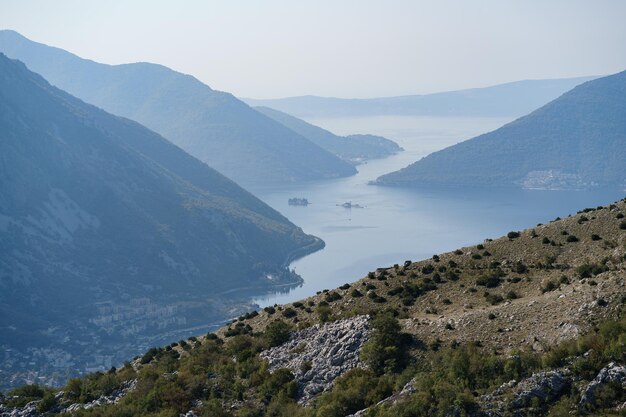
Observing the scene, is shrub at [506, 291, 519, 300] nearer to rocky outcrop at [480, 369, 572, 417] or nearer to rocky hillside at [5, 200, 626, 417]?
rocky hillside at [5, 200, 626, 417]

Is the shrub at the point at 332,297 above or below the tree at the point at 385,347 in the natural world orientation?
above

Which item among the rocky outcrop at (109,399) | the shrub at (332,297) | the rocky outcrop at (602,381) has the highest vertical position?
the shrub at (332,297)

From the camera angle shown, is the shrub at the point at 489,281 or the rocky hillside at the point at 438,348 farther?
the shrub at the point at 489,281

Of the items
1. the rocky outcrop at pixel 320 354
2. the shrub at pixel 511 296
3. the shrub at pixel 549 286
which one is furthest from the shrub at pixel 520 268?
the rocky outcrop at pixel 320 354

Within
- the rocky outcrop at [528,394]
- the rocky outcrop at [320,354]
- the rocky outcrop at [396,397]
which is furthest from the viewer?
the rocky outcrop at [320,354]

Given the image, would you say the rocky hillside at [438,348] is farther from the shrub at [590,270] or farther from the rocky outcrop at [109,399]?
the rocky outcrop at [109,399]

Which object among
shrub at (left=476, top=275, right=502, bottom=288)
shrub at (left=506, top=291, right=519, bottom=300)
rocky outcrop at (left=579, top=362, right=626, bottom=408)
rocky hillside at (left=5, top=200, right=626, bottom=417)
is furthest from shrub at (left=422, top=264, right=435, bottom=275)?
rocky outcrop at (left=579, top=362, right=626, bottom=408)

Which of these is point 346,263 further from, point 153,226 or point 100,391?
point 100,391
